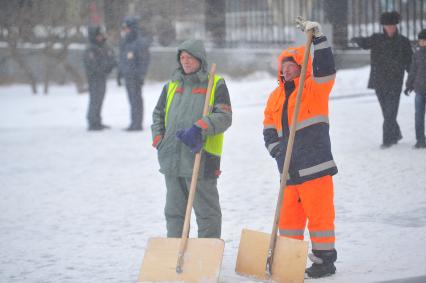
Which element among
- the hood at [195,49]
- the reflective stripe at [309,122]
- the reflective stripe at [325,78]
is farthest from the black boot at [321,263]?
the hood at [195,49]

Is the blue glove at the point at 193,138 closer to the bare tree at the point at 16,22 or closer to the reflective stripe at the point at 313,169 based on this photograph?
the reflective stripe at the point at 313,169

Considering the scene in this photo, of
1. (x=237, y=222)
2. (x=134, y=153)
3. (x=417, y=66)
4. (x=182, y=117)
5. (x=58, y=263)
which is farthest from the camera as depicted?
(x=134, y=153)

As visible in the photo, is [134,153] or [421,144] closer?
[421,144]

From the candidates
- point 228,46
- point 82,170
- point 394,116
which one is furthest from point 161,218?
point 228,46

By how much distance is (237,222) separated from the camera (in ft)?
23.0

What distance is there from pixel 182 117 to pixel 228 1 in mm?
17072

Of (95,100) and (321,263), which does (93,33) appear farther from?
(321,263)

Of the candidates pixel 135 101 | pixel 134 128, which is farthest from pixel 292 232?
pixel 134 128

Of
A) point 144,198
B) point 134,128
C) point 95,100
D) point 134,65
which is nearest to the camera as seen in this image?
point 144,198

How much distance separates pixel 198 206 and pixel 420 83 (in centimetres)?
503

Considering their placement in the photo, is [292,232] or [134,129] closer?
[292,232]

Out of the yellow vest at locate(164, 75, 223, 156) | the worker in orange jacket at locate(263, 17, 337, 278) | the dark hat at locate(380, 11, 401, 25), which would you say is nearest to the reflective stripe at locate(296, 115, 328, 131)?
the worker in orange jacket at locate(263, 17, 337, 278)

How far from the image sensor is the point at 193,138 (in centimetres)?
518

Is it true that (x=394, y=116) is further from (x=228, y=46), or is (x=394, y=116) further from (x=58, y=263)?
(x=228, y=46)
